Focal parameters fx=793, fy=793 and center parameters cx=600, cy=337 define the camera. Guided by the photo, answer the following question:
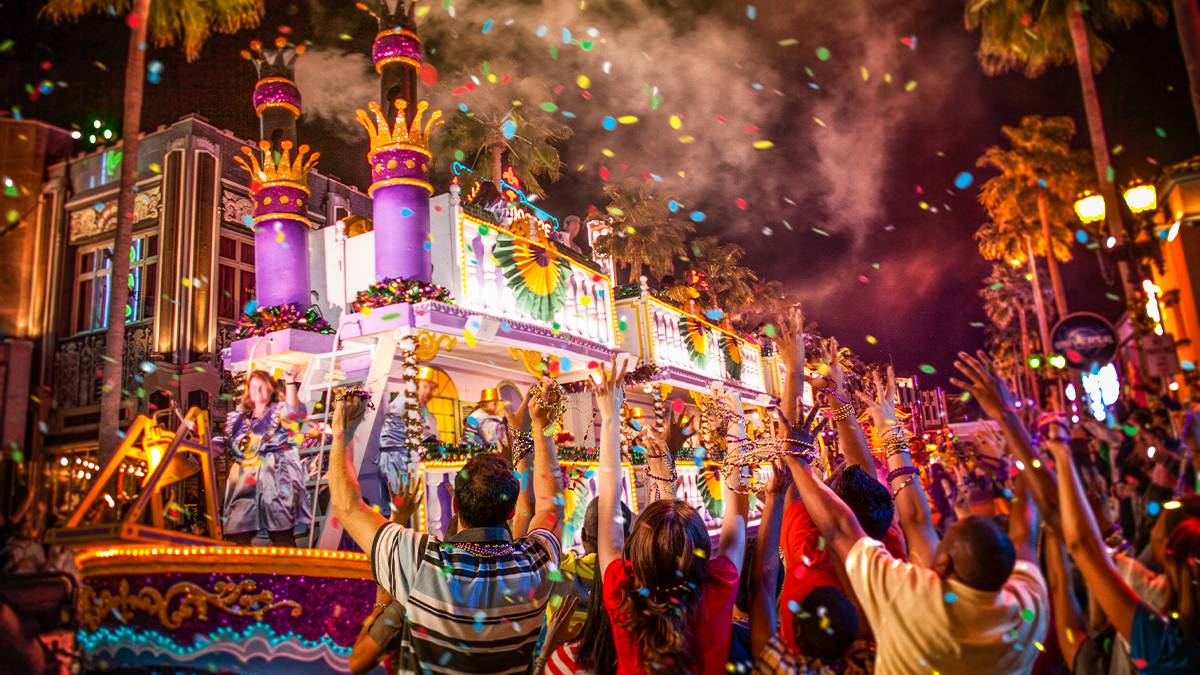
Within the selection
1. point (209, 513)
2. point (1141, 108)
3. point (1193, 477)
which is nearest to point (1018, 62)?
point (1141, 108)

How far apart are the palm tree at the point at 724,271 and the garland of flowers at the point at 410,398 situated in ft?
55.8

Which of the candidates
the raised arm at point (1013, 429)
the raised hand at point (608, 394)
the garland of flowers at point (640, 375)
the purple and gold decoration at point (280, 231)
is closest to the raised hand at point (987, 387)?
the raised arm at point (1013, 429)

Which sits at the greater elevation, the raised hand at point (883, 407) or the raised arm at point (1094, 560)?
the raised hand at point (883, 407)

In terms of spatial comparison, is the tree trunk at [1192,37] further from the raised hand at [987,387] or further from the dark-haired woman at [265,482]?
the dark-haired woman at [265,482]

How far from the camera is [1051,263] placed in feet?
73.6

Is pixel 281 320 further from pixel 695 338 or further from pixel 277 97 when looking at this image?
pixel 695 338

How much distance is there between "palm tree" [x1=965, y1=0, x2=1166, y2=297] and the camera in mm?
18438

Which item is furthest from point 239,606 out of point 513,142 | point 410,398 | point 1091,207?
point 513,142

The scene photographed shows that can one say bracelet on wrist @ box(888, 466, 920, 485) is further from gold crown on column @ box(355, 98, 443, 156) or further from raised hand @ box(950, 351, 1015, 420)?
gold crown on column @ box(355, 98, 443, 156)

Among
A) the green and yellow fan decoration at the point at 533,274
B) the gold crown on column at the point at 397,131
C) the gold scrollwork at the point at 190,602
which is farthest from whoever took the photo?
the green and yellow fan decoration at the point at 533,274

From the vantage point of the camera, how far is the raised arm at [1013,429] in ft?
9.75

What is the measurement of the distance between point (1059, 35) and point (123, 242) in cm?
2235

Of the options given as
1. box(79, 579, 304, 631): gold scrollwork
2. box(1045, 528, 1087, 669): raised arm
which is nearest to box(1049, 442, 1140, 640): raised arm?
box(1045, 528, 1087, 669): raised arm

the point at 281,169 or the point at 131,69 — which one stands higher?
the point at 131,69
